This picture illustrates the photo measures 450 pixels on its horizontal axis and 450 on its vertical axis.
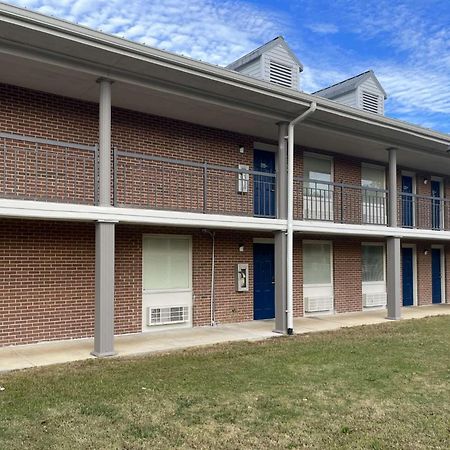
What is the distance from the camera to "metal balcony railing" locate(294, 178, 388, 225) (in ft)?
43.0

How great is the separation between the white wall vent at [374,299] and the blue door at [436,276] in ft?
9.68

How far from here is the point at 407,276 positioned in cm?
1648

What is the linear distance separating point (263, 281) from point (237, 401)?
6888 millimetres

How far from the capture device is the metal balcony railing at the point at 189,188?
10.2 m

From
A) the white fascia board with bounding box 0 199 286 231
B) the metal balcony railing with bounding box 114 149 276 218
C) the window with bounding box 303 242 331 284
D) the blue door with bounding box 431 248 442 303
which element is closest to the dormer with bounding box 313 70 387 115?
the blue door with bounding box 431 248 442 303

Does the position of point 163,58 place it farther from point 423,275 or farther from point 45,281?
point 423,275

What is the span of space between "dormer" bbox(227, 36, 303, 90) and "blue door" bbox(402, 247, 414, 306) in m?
6.47

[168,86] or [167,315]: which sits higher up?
[168,86]

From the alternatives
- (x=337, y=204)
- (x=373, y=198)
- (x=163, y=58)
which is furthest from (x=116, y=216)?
(x=373, y=198)

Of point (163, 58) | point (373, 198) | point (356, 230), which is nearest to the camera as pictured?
point (163, 58)

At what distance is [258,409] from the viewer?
5.55m

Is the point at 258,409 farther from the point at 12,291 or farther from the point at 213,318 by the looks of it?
the point at 213,318

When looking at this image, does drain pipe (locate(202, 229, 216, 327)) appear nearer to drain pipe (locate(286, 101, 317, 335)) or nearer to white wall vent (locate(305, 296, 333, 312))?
drain pipe (locate(286, 101, 317, 335))

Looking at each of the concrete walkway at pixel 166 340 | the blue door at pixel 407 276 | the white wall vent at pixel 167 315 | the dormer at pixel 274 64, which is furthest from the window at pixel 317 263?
the dormer at pixel 274 64
